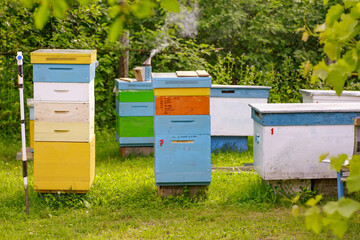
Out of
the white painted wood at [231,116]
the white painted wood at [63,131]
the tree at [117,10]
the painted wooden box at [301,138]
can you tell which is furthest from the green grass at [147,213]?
the tree at [117,10]

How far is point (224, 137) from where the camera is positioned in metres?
7.53

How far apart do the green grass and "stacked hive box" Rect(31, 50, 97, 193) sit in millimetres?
214

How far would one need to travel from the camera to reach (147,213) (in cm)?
477

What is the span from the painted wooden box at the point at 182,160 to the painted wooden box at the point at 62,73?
0.86 meters

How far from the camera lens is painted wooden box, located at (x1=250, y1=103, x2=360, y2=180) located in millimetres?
4902

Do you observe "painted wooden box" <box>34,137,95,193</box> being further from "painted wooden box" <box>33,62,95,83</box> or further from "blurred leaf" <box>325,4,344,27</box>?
"blurred leaf" <box>325,4,344,27</box>

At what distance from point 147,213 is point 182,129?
0.80 m

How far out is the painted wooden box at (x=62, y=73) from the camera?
15.9 ft

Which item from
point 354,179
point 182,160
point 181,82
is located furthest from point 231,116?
point 354,179

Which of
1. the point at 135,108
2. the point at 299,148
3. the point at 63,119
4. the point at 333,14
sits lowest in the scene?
the point at 299,148

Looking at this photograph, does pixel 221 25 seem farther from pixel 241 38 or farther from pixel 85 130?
pixel 85 130

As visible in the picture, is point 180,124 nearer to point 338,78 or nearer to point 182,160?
point 182,160

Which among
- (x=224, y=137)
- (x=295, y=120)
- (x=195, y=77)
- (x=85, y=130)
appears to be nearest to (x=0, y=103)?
(x=224, y=137)

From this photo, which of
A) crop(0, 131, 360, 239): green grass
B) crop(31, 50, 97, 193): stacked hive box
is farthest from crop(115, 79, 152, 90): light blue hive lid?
crop(31, 50, 97, 193): stacked hive box
